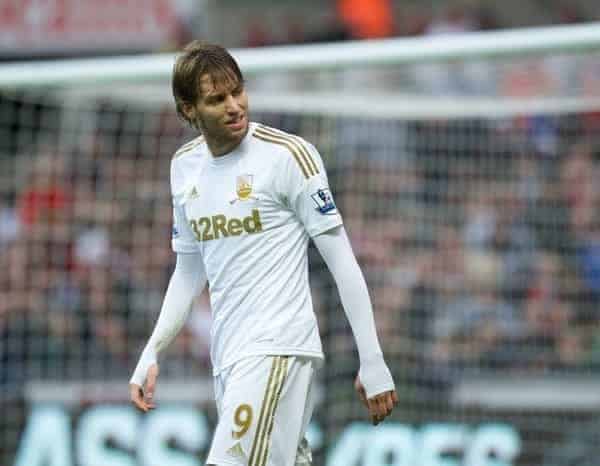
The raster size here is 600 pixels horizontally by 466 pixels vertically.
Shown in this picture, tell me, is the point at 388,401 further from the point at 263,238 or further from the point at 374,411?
the point at 263,238

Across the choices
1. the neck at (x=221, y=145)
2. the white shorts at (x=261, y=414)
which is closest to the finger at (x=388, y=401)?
the white shorts at (x=261, y=414)

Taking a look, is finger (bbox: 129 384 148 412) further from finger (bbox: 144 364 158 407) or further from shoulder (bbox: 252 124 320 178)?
shoulder (bbox: 252 124 320 178)

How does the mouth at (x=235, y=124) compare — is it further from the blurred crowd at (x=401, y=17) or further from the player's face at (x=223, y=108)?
the blurred crowd at (x=401, y=17)

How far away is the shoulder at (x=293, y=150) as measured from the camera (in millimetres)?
4742

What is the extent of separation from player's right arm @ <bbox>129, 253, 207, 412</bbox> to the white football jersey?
0.26 metres

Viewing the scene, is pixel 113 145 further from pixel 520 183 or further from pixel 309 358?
pixel 309 358

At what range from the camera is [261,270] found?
4.75 m

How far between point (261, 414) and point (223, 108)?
94cm

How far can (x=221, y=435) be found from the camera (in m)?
4.61

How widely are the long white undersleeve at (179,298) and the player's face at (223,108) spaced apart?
1.72 ft

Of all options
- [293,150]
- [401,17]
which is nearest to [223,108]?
[293,150]

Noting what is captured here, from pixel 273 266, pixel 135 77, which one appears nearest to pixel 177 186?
pixel 273 266

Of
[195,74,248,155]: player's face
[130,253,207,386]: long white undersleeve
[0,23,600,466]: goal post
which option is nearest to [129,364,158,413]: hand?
[130,253,207,386]: long white undersleeve

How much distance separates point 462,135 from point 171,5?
5.74 m
